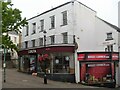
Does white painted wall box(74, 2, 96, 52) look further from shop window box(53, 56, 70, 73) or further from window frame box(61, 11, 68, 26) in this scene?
shop window box(53, 56, 70, 73)

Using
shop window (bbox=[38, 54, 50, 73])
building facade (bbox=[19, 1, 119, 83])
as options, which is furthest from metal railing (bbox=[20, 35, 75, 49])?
shop window (bbox=[38, 54, 50, 73])

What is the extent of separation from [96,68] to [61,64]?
4.00m

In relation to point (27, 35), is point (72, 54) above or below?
Result: below

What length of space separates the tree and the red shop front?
18311 mm

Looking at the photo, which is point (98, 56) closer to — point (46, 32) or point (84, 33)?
point (84, 33)

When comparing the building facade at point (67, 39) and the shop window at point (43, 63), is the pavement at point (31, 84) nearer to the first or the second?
the building facade at point (67, 39)

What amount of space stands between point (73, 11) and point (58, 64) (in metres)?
6.28

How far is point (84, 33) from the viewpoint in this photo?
39.5 metres

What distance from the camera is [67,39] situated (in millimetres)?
38125

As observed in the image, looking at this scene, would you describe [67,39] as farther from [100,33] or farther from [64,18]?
[100,33]

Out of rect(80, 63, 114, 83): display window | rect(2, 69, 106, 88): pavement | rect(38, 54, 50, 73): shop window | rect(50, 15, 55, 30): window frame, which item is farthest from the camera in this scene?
rect(50, 15, 55, 30): window frame

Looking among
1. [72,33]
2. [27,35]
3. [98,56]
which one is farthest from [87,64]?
[27,35]

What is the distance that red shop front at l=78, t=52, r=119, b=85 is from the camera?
3638cm

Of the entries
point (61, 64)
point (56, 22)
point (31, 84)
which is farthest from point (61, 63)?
point (31, 84)
